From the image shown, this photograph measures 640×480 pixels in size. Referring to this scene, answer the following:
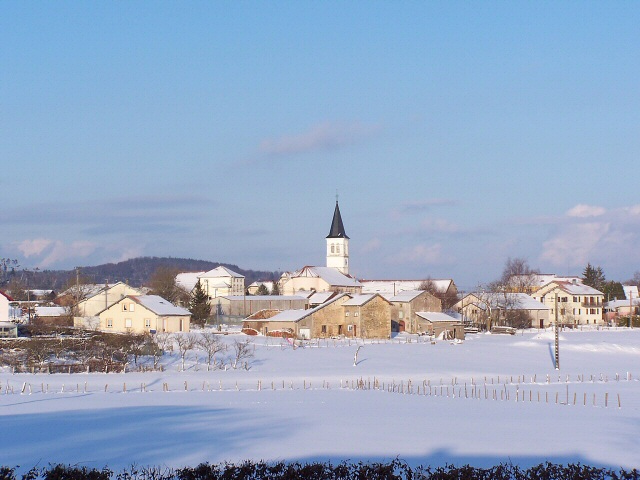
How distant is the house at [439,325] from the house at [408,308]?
4.65 feet

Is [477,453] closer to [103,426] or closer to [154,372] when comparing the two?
[103,426]

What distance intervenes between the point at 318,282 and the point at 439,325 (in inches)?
1673

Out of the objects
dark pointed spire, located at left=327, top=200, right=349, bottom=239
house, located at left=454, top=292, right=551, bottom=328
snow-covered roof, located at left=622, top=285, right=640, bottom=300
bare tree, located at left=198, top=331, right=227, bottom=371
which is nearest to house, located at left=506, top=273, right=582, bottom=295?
snow-covered roof, located at left=622, top=285, right=640, bottom=300

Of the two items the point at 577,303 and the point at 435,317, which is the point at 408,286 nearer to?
the point at 577,303

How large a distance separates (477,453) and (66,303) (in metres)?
85.2

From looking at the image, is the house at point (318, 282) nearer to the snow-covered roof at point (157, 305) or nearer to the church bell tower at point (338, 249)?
the church bell tower at point (338, 249)

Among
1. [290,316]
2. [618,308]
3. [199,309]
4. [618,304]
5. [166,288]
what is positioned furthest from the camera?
[618,304]

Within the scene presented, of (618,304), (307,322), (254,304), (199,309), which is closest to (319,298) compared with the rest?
(254,304)

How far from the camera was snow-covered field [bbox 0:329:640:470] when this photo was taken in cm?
2203

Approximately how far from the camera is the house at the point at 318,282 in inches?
4638

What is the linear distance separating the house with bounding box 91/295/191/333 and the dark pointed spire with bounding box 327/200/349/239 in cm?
7324

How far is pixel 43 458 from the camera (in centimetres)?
2105

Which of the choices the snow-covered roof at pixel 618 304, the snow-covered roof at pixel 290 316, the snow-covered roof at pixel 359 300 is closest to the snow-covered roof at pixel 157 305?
the snow-covered roof at pixel 290 316

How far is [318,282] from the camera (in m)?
118
